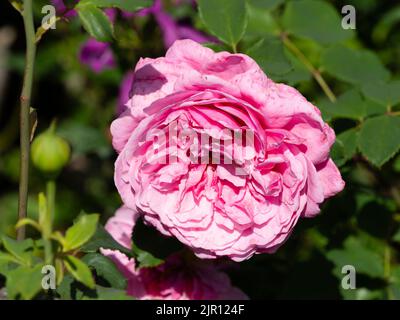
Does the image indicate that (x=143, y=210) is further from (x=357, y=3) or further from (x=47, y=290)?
(x=357, y=3)

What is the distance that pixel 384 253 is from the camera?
1.66 meters

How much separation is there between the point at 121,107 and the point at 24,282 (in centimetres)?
44

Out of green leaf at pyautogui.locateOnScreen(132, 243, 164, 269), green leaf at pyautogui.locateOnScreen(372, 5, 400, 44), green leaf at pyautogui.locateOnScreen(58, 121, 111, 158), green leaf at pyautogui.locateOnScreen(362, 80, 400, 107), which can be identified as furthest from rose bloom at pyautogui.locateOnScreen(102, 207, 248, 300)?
green leaf at pyautogui.locateOnScreen(372, 5, 400, 44)

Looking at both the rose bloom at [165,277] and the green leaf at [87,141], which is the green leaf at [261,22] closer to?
the rose bloom at [165,277]

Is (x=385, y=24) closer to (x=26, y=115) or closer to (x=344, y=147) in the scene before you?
(x=344, y=147)

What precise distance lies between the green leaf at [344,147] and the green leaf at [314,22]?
0.36 meters

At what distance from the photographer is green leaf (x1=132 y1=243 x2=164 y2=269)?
1269 mm

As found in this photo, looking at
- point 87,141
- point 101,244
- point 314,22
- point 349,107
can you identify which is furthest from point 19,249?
point 87,141

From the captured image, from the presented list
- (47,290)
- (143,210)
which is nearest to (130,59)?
(143,210)

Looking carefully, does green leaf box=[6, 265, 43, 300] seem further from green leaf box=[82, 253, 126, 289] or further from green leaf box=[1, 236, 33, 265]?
green leaf box=[82, 253, 126, 289]

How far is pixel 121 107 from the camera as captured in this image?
132 centimetres

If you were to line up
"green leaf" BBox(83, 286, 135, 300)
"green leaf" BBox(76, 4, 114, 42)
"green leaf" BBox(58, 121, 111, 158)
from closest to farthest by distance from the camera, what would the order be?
"green leaf" BBox(83, 286, 135, 300)
"green leaf" BBox(76, 4, 114, 42)
"green leaf" BBox(58, 121, 111, 158)

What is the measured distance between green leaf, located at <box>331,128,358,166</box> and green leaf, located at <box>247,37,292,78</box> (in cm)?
15
